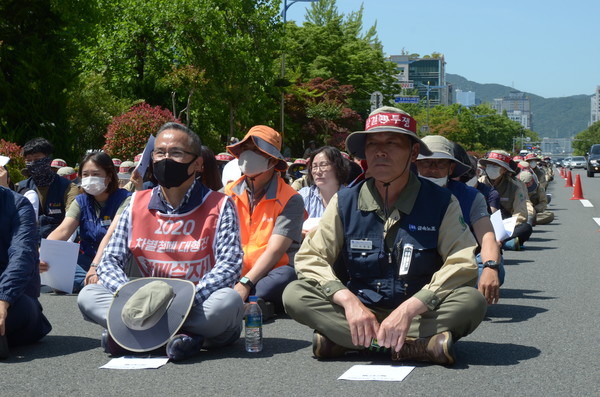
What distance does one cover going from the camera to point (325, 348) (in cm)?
635

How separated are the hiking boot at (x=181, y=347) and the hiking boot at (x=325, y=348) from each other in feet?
2.67

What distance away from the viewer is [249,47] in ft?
134

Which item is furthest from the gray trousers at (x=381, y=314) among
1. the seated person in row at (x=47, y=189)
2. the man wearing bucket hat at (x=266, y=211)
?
the seated person in row at (x=47, y=189)

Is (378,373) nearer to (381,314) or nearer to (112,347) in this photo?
(381,314)

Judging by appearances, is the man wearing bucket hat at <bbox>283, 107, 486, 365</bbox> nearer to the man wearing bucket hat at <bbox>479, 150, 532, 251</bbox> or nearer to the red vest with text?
the red vest with text

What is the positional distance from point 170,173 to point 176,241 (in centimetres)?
47

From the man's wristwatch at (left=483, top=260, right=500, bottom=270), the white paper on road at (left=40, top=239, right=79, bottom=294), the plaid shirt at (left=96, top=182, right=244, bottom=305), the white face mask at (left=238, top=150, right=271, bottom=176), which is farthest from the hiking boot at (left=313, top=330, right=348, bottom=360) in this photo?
the white paper on road at (left=40, top=239, right=79, bottom=294)

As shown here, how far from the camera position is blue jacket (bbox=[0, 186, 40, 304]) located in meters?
6.46

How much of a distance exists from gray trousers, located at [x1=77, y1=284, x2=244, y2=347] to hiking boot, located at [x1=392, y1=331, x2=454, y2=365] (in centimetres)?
118

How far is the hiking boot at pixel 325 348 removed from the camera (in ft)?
20.8

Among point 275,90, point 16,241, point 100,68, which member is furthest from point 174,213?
point 275,90

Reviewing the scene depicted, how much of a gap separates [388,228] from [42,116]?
20.1 m

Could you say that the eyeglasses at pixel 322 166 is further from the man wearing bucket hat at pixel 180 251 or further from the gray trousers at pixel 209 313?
the gray trousers at pixel 209 313

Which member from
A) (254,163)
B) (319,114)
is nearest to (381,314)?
(254,163)
